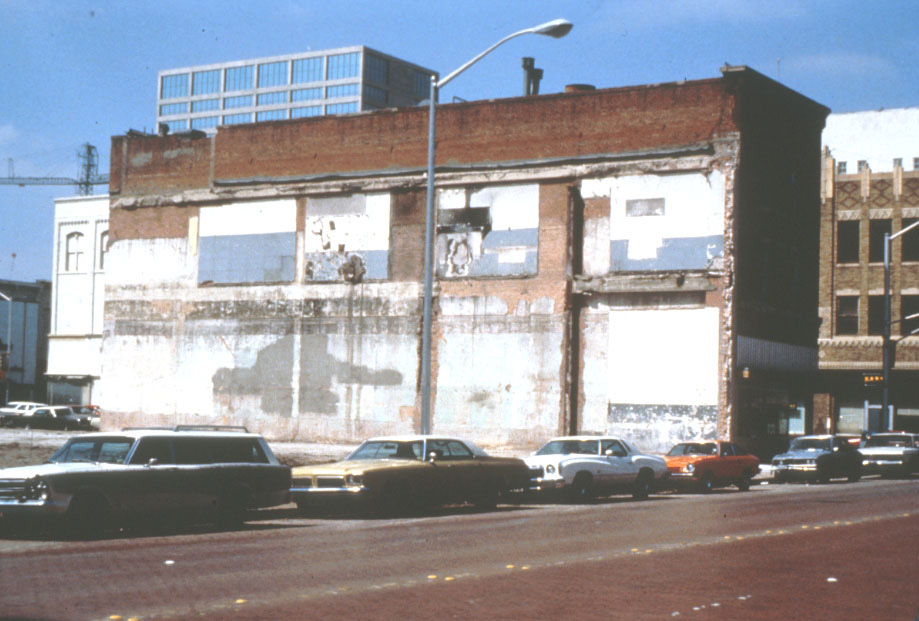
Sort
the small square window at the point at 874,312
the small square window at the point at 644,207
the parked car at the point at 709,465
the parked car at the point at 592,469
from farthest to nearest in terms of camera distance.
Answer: the small square window at the point at 874,312, the small square window at the point at 644,207, the parked car at the point at 709,465, the parked car at the point at 592,469

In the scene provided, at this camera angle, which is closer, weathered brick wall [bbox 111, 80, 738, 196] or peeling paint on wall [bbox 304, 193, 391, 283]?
weathered brick wall [bbox 111, 80, 738, 196]

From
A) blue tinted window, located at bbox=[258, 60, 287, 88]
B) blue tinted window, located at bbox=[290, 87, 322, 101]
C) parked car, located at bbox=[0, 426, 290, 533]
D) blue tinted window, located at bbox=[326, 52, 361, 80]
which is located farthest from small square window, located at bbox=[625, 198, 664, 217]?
blue tinted window, located at bbox=[258, 60, 287, 88]

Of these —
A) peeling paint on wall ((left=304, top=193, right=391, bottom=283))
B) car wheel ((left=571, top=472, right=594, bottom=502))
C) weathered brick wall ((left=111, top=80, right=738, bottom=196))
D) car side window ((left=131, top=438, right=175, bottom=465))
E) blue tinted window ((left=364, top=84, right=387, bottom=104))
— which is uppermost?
blue tinted window ((left=364, top=84, right=387, bottom=104))

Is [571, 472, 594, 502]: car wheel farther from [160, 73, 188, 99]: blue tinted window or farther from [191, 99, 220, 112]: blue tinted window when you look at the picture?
[160, 73, 188, 99]: blue tinted window

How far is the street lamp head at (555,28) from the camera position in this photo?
2497 cm

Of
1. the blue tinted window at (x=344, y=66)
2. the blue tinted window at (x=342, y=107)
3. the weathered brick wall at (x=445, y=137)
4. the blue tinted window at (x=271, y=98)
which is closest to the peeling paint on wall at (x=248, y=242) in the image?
the weathered brick wall at (x=445, y=137)

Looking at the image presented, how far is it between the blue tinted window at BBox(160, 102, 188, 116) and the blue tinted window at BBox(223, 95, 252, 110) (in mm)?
5742

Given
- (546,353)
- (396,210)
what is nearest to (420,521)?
(546,353)

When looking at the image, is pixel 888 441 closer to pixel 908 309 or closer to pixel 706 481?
pixel 706 481

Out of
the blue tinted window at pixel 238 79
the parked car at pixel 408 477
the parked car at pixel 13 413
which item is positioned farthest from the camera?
the blue tinted window at pixel 238 79

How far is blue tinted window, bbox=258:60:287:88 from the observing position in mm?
126938

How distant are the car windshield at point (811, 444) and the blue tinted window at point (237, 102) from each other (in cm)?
10184

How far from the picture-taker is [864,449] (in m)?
38.5

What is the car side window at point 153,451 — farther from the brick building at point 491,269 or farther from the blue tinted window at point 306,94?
the blue tinted window at point 306,94
